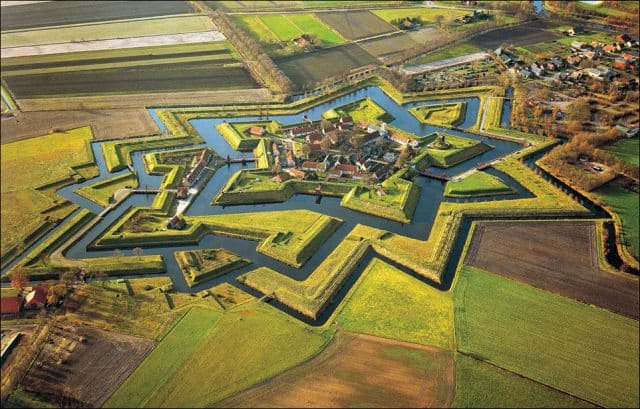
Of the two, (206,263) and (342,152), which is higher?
(206,263)

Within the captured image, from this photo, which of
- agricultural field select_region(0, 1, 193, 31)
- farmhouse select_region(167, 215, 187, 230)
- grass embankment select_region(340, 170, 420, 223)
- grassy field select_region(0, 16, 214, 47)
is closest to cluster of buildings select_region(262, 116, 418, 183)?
grass embankment select_region(340, 170, 420, 223)

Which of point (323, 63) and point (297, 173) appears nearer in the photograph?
point (297, 173)

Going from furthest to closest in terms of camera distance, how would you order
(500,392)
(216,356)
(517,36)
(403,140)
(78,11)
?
(78,11)
(517,36)
(403,140)
(216,356)
(500,392)

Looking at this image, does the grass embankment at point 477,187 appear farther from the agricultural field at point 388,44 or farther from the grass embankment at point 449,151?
the agricultural field at point 388,44

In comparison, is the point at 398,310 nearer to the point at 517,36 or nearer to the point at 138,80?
the point at 138,80

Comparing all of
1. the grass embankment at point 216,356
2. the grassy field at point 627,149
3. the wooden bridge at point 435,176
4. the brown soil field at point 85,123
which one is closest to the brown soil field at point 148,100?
the brown soil field at point 85,123

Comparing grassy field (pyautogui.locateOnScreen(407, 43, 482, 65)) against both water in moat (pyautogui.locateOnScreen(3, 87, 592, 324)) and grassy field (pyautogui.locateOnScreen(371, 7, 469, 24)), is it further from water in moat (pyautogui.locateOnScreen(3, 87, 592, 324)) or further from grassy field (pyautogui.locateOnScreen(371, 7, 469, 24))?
water in moat (pyautogui.locateOnScreen(3, 87, 592, 324))

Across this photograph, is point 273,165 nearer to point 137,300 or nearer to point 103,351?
point 137,300

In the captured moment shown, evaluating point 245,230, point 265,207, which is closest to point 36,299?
point 245,230
